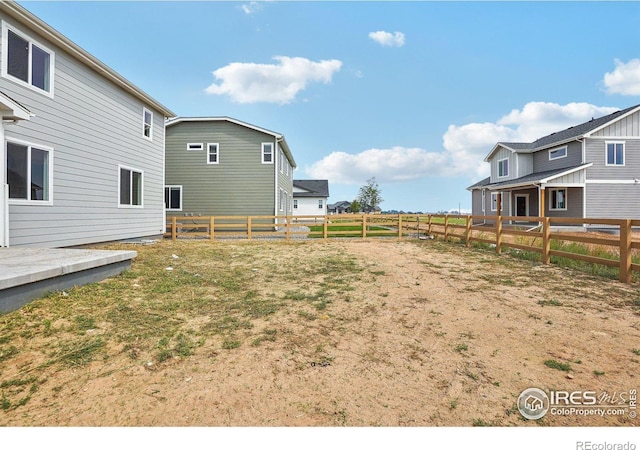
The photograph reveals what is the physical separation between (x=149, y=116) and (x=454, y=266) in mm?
12005

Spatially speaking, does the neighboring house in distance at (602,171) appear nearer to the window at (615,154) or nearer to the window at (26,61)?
the window at (615,154)

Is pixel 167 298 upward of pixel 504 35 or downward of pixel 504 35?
downward

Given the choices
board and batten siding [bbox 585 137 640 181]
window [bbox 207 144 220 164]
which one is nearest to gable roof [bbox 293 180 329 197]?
window [bbox 207 144 220 164]

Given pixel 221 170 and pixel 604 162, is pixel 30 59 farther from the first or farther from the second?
pixel 604 162

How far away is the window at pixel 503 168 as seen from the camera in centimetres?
2406

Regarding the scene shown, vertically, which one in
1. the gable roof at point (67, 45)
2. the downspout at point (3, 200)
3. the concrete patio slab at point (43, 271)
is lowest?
the concrete patio slab at point (43, 271)

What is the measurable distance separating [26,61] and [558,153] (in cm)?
2612

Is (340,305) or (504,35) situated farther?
(504,35)

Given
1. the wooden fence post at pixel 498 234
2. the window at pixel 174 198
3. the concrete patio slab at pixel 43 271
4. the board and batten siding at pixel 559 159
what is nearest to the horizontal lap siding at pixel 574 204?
the board and batten siding at pixel 559 159

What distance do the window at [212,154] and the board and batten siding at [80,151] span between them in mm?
5628

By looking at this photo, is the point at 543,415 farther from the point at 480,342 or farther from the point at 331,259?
the point at 331,259

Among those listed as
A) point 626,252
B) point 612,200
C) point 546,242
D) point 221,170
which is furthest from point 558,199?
point 221,170
